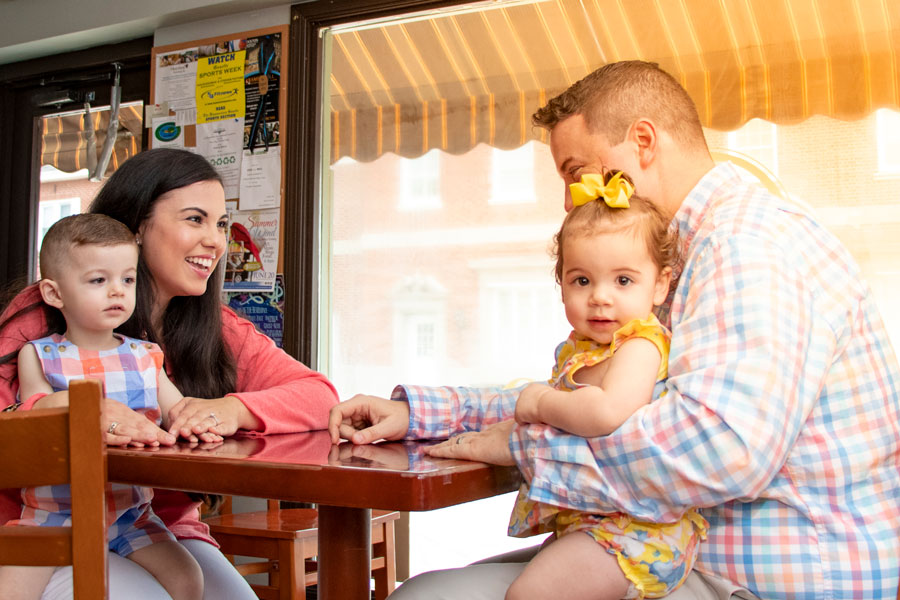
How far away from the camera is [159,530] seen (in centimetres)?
171

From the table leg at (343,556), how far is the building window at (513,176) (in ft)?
8.44

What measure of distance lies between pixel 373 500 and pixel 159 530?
0.87 metres

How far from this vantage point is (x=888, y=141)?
3.15 m

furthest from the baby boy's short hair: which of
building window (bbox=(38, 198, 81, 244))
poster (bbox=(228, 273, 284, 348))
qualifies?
building window (bbox=(38, 198, 81, 244))

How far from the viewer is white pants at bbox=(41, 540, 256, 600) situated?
150 centimetres

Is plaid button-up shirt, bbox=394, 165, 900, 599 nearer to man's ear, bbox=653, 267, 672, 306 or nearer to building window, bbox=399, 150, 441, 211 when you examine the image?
man's ear, bbox=653, 267, 672, 306

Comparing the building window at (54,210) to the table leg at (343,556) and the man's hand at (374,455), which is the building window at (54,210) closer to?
the man's hand at (374,455)

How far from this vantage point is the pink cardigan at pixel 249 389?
1686 mm

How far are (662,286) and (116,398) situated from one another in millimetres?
1039

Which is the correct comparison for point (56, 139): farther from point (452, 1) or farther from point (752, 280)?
point (752, 280)

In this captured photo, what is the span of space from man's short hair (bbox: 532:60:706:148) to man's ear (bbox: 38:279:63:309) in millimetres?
1028

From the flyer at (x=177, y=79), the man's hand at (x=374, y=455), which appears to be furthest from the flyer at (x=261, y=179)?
the man's hand at (x=374, y=455)

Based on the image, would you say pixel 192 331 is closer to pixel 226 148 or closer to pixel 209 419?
pixel 209 419

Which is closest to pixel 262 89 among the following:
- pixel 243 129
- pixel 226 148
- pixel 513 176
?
pixel 243 129
